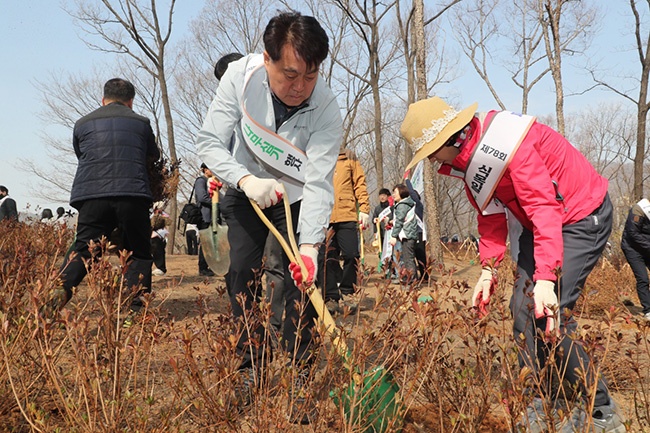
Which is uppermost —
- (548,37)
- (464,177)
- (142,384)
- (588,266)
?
(548,37)

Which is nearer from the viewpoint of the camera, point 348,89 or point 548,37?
point 548,37

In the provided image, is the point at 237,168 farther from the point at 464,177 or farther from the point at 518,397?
the point at 518,397

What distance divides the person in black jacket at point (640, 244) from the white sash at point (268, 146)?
4941 mm

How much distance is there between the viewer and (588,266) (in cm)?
240

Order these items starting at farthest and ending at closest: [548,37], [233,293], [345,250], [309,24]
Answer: [548,37] → [345,250] → [233,293] → [309,24]

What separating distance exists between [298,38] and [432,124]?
68 centimetres

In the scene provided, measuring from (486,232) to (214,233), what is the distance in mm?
2515

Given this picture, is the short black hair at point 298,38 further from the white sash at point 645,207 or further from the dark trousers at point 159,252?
the dark trousers at point 159,252

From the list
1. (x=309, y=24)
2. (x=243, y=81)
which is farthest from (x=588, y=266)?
(x=243, y=81)

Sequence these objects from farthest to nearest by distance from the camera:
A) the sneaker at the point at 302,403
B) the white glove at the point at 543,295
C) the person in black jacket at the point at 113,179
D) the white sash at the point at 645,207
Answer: the white sash at the point at 645,207
the person in black jacket at the point at 113,179
the white glove at the point at 543,295
the sneaker at the point at 302,403

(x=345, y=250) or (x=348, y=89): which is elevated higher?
(x=348, y=89)

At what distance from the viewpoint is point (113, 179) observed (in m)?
3.78

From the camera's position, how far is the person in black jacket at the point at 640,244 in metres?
6.04

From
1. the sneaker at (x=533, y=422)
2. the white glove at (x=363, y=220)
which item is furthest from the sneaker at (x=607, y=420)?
the white glove at (x=363, y=220)
